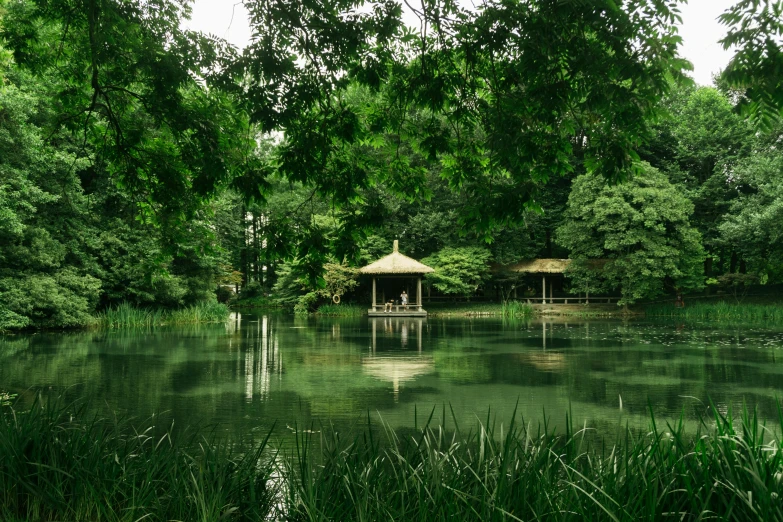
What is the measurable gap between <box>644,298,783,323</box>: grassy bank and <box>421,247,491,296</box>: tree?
8164 millimetres

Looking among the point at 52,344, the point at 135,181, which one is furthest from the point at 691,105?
the point at 135,181

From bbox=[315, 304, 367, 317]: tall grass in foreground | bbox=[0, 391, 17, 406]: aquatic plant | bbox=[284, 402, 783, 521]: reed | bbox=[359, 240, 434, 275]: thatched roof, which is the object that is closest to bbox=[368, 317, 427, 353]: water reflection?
bbox=[359, 240, 434, 275]: thatched roof

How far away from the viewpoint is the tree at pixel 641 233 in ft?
91.7

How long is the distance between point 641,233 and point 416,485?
2755 centimetres

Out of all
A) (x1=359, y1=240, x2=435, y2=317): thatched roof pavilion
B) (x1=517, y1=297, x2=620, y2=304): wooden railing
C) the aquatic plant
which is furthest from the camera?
(x1=517, y1=297, x2=620, y2=304): wooden railing

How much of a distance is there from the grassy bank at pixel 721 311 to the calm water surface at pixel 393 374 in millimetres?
6881

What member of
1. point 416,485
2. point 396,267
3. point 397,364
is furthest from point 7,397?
point 396,267

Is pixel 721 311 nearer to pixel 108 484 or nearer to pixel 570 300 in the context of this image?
pixel 570 300

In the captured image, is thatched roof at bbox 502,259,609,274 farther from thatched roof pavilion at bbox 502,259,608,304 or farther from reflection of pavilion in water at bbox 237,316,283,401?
reflection of pavilion in water at bbox 237,316,283,401

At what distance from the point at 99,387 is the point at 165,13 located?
20.4 ft

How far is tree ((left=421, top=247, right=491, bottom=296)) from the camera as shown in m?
32.1

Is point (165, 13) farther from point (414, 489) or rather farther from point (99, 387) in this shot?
point (99, 387)

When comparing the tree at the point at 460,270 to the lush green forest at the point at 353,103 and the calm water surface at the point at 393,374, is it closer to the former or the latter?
the calm water surface at the point at 393,374

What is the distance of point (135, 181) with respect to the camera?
5.54 m
